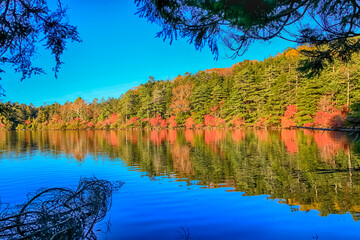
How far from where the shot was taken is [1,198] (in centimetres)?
694

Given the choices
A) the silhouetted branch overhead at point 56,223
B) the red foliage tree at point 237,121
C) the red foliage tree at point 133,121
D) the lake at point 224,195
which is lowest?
the lake at point 224,195

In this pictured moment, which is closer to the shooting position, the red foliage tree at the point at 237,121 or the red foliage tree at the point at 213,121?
the red foliage tree at the point at 237,121

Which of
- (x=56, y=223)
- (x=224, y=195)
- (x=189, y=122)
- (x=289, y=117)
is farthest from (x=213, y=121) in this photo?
(x=56, y=223)

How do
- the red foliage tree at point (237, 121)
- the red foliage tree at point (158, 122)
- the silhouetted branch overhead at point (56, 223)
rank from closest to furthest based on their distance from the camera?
the silhouetted branch overhead at point (56, 223) → the red foliage tree at point (237, 121) → the red foliage tree at point (158, 122)

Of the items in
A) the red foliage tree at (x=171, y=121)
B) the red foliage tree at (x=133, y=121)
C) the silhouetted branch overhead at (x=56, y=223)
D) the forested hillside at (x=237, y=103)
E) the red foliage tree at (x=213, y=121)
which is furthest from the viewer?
the red foliage tree at (x=133, y=121)

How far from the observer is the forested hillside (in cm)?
2884

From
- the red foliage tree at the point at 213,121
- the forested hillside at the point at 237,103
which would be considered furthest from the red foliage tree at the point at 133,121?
the red foliage tree at the point at 213,121

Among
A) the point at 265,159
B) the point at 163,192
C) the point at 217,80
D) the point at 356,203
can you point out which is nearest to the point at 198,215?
the point at 163,192

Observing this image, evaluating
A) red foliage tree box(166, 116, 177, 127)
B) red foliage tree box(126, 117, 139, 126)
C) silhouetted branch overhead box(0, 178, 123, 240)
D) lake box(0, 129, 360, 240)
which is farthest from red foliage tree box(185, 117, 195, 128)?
silhouetted branch overhead box(0, 178, 123, 240)

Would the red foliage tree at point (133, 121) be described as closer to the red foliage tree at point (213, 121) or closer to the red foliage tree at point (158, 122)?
the red foliage tree at point (158, 122)

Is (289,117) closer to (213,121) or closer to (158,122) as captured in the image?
(213,121)

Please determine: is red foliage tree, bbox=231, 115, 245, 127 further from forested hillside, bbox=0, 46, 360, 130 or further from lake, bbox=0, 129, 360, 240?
lake, bbox=0, 129, 360, 240

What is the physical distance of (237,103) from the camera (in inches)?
1731

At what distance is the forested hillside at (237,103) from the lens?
28844 mm
